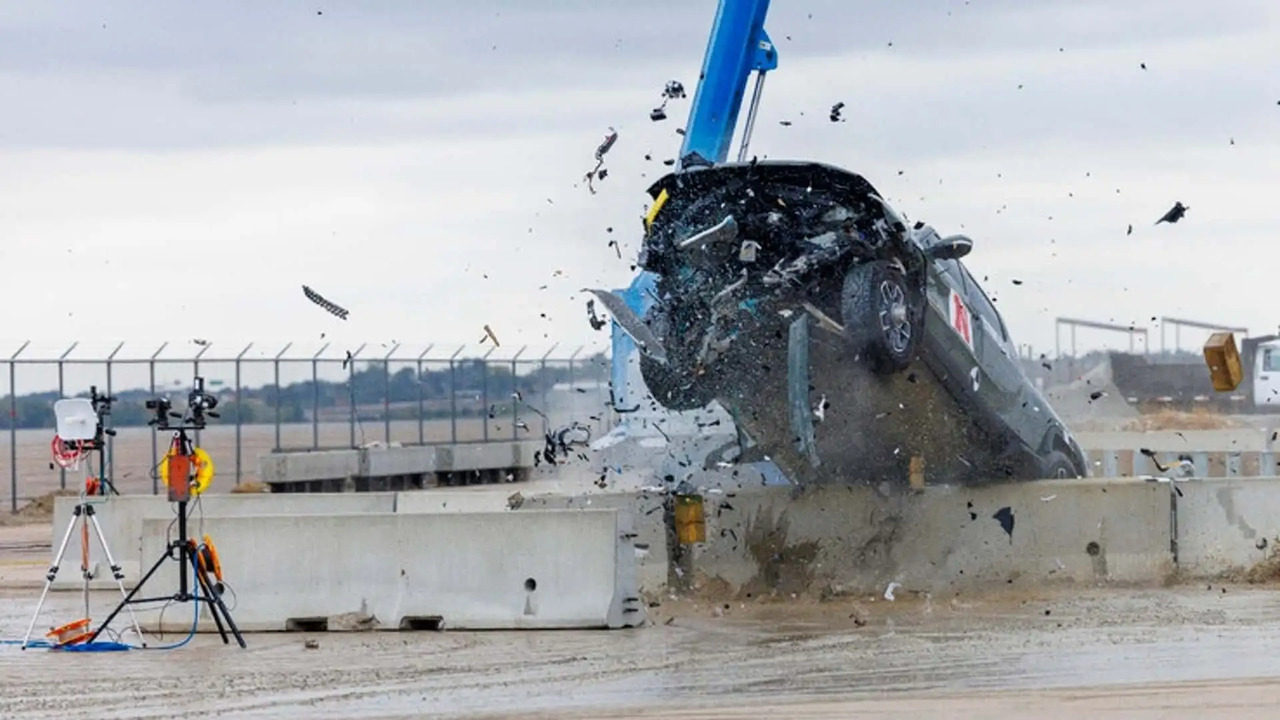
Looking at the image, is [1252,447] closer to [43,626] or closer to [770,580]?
[770,580]

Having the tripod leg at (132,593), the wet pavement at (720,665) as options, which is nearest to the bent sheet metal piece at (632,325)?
the wet pavement at (720,665)

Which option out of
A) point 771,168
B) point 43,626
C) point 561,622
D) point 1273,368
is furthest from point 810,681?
point 1273,368

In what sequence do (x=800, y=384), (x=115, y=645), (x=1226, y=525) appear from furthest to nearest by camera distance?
1. (x=1226, y=525)
2. (x=800, y=384)
3. (x=115, y=645)

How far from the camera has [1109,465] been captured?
1101 inches

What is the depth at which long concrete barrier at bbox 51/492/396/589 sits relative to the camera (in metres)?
21.3

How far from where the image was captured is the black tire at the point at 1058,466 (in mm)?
20094

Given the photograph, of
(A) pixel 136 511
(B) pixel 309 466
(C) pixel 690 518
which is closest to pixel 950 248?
(C) pixel 690 518

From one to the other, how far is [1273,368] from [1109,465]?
112 feet

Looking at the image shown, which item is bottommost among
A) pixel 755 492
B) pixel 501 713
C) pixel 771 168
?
pixel 501 713

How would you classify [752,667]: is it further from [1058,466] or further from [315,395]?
[315,395]

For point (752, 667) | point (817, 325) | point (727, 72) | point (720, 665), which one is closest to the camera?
point (752, 667)

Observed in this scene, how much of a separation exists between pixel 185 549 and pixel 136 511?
19.0 ft

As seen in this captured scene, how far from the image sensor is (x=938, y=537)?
1905 cm

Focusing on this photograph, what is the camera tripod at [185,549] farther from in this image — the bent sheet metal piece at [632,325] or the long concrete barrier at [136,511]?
the long concrete barrier at [136,511]
